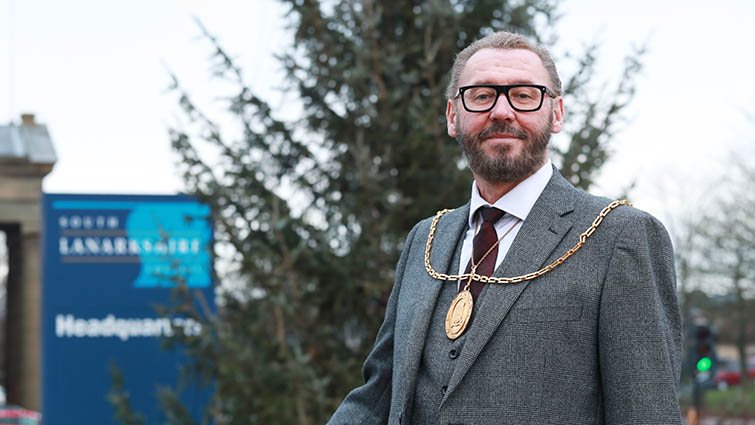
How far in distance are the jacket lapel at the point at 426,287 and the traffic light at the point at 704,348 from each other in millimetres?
13766

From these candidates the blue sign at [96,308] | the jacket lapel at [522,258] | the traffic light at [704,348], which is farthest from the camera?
the traffic light at [704,348]

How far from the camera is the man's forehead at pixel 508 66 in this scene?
221cm

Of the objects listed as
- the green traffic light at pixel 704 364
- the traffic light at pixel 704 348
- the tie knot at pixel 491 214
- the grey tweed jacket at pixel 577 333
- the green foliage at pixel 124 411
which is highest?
the tie knot at pixel 491 214

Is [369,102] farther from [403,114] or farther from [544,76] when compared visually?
[544,76]

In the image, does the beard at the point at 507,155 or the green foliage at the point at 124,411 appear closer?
the beard at the point at 507,155

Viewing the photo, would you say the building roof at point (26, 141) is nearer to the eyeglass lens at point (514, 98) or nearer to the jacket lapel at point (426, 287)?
the jacket lapel at point (426, 287)

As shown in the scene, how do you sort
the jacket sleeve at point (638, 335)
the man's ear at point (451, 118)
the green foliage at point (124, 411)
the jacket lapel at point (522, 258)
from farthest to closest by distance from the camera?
the green foliage at point (124, 411) < the man's ear at point (451, 118) < the jacket lapel at point (522, 258) < the jacket sleeve at point (638, 335)

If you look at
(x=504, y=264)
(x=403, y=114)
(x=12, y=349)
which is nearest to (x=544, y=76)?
(x=504, y=264)

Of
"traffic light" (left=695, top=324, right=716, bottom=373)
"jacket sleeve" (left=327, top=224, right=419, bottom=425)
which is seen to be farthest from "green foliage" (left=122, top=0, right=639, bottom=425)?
"traffic light" (left=695, top=324, right=716, bottom=373)

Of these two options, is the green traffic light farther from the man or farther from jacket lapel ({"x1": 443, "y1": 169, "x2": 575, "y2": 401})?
jacket lapel ({"x1": 443, "y1": 169, "x2": 575, "y2": 401})

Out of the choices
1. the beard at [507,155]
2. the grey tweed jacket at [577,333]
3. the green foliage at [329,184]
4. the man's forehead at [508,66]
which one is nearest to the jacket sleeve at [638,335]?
the grey tweed jacket at [577,333]

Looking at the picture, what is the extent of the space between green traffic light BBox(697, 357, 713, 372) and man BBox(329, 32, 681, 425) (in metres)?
13.9

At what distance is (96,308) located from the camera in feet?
22.4

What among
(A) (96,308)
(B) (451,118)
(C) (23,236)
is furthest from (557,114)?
(C) (23,236)
